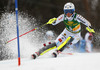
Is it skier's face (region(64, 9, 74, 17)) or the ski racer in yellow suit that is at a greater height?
skier's face (region(64, 9, 74, 17))

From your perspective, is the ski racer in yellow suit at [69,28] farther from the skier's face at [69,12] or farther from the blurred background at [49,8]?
the blurred background at [49,8]

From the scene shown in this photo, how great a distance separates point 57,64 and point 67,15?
7.16 ft

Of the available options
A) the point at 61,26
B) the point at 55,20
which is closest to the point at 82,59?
the point at 55,20

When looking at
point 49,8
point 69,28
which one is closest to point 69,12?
point 69,28

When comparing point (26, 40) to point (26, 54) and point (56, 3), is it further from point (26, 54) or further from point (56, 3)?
point (56, 3)

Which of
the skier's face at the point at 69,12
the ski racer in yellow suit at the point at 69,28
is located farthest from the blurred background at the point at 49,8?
the skier's face at the point at 69,12

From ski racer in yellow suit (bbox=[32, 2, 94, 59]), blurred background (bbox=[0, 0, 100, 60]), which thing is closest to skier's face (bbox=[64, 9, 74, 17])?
ski racer in yellow suit (bbox=[32, 2, 94, 59])

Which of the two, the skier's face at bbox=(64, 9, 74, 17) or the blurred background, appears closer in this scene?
the skier's face at bbox=(64, 9, 74, 17)

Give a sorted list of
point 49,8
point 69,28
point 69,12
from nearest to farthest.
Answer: point 69,12 → point 69,28 → point 49,8

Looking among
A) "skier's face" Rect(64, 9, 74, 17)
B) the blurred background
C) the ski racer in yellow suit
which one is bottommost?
the ski racer in yellow suit

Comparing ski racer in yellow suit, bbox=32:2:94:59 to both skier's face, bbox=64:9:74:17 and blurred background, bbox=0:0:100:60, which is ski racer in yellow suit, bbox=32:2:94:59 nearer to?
skier's face, bbox=64:9:74:17

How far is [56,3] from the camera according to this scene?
1684 centimetres

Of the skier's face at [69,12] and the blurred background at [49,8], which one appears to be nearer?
the skier's face at [69,12]

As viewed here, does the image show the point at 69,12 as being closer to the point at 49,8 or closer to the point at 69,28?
the point at 69,28
